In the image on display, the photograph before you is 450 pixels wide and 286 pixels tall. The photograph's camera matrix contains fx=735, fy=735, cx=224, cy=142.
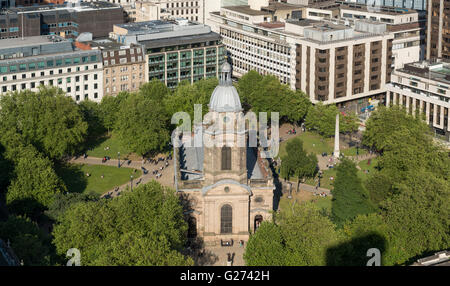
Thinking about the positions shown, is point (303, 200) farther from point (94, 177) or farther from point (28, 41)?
point (28, 41)

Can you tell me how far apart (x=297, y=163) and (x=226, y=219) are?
2755 centimetres

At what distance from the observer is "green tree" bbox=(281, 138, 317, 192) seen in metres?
128

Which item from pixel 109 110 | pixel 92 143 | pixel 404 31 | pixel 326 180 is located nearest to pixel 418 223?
pixel 326 180

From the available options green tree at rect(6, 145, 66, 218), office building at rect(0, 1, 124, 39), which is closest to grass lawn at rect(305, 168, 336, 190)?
green tree at rect(6, 145, 66, 218)

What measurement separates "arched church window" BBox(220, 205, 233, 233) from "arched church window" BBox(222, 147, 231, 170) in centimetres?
630

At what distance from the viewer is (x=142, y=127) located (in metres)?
142

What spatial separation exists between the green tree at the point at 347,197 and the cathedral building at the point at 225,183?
403 inches

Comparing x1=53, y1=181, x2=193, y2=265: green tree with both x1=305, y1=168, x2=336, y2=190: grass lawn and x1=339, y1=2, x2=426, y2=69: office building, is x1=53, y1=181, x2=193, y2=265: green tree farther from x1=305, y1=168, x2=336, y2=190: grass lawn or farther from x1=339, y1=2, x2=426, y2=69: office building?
x1=339, y1=2, x2=426, y2=69: office building

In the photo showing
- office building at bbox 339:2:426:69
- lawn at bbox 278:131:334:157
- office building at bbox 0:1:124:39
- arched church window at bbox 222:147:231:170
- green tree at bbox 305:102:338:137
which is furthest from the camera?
office building at bbox 0:1:124:39

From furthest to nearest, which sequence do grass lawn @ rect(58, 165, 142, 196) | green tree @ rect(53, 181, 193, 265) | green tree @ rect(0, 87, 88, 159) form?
1. green tree @ rect(0, 87, 88, 159)
2. grass lawn @ rect(58, 165, 142, 196)
3. green tree @ rect(53, 181, 193, 265)

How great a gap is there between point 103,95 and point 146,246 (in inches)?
3688

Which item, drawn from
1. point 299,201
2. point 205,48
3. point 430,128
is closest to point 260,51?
point 205,48

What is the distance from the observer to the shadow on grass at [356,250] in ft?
287

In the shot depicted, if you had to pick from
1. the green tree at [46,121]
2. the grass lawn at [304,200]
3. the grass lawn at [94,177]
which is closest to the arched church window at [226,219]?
the grass lawn at [304,200]
